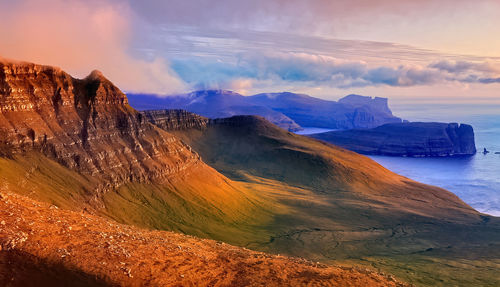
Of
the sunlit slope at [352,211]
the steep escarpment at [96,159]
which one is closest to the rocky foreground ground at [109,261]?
the steep escarpment at [96,159]

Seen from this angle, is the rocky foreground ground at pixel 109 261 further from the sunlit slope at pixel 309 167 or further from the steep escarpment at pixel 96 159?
the sunlit slope at pixel 309 167

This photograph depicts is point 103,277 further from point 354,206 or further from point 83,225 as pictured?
point 354,206

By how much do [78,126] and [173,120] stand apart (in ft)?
301

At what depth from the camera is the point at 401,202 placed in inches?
3957

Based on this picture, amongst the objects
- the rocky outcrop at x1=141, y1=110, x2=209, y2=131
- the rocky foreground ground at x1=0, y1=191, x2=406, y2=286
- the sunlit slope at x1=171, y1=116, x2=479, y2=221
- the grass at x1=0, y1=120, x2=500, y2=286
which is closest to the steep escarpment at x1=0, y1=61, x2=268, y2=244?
the grass at x1=0, y1=120, x2=500, y2=286

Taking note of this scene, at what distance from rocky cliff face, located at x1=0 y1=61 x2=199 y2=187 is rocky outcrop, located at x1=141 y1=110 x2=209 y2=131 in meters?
72.5

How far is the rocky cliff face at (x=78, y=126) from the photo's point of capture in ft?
144

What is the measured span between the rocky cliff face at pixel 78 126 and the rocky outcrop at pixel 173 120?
7248 cm

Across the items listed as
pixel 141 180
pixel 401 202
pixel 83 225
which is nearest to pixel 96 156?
pixel 141 180

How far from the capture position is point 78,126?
167ft

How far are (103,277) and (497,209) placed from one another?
5555 inches

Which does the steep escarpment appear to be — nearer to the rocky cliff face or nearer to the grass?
the rocky cliff face

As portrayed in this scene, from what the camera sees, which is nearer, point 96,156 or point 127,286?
point 127,286

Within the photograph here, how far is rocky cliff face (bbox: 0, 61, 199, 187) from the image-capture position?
144 feet
